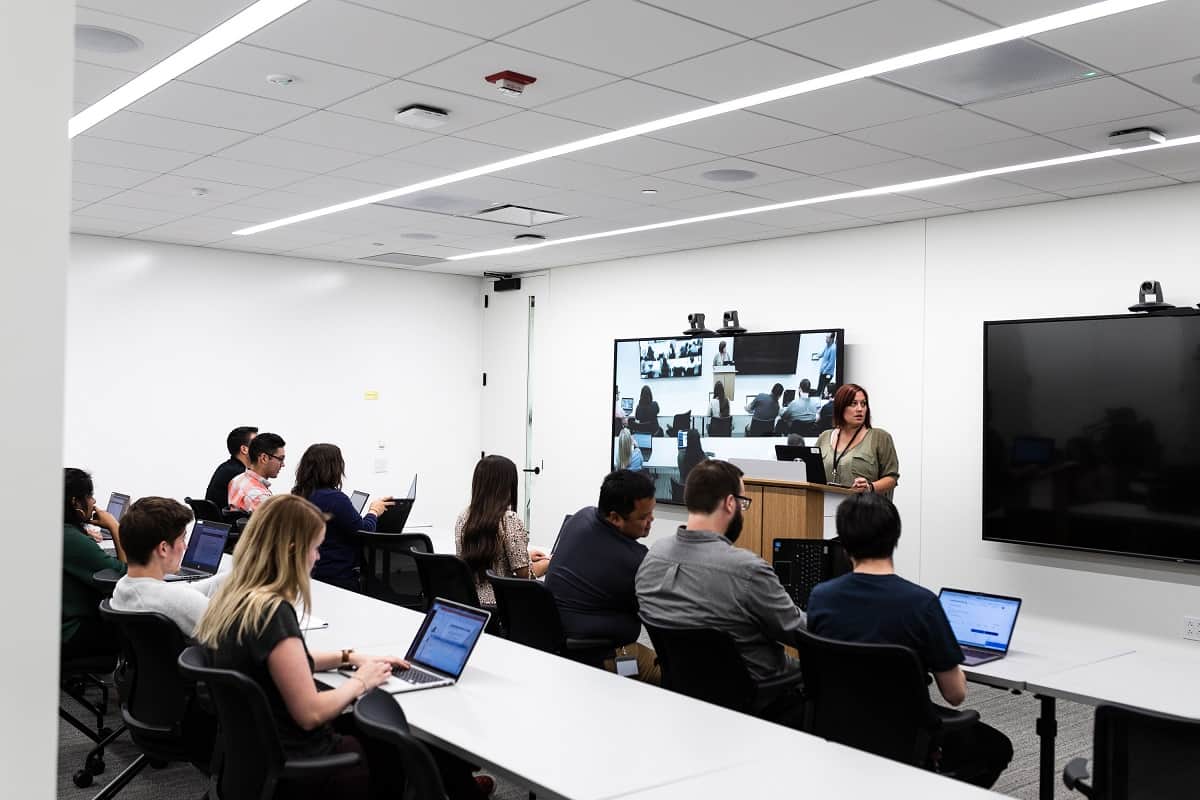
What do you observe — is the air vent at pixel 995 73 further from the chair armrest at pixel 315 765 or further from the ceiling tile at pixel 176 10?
the chair armrest at pixel 315 765

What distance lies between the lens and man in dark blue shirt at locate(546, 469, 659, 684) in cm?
398

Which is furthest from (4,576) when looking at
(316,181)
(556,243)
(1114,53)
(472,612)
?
(556,243)

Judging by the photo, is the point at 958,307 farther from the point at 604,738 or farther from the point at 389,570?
the point at 604,738

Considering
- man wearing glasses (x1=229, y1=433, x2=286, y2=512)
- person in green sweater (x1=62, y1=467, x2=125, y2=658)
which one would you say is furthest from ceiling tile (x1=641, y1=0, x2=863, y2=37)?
man wearing glasses (x1=229, y1=433, x2=286, y2=512)

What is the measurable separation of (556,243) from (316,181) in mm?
2848

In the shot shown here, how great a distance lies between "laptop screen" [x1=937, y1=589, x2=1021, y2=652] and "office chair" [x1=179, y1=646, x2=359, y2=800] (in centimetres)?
216

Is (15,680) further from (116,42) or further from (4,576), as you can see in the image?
(116,42)

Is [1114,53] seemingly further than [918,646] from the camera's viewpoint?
Yes

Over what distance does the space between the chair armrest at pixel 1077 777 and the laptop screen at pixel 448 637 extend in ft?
5.45

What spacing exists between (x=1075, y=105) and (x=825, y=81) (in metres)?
1.24

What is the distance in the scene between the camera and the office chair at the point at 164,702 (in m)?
3.38

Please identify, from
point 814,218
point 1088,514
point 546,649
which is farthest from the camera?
point 814,218

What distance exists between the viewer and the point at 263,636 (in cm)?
266

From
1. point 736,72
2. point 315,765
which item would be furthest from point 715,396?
point 315,765
